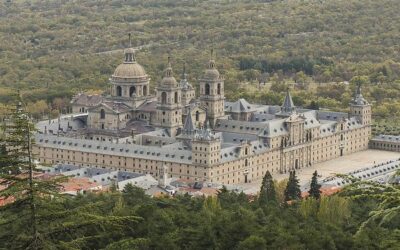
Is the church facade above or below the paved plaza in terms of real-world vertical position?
above

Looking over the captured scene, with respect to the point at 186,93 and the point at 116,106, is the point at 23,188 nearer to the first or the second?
the point at 116,106

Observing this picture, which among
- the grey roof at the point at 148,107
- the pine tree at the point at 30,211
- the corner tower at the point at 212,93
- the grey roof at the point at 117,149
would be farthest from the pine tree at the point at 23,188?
the corner tower at the point at 212,93

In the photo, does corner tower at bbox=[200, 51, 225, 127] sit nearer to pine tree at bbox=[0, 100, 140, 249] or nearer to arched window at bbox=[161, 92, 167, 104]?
arched window at bbox=[161, 92, 167, 104]

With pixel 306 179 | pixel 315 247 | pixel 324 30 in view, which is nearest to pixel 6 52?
pixel 324 30

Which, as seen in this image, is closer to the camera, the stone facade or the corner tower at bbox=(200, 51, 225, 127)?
the corner tower at bbox=(200, 51, 225, 127)

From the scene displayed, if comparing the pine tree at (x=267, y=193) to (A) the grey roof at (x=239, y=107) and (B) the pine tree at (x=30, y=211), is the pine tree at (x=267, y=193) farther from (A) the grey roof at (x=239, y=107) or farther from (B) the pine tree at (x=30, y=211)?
(B) the pine tree at (x=30, y=211)

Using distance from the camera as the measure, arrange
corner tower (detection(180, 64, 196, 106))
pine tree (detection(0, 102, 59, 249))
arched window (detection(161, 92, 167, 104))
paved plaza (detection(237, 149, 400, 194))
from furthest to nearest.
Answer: corner tower (detection(180, 64, 196, 106)) < arched window (detection(161, 92, 167, 104)) < paved plaza (detection(237, 149, 400, 194)) < pine tree (detection(0, 102, 59, 249))

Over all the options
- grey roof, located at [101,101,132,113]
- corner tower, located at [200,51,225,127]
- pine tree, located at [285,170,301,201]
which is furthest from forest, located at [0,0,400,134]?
pine tree, located at [285,170,301,201]

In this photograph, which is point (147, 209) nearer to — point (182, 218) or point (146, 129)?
point (182, 218)
